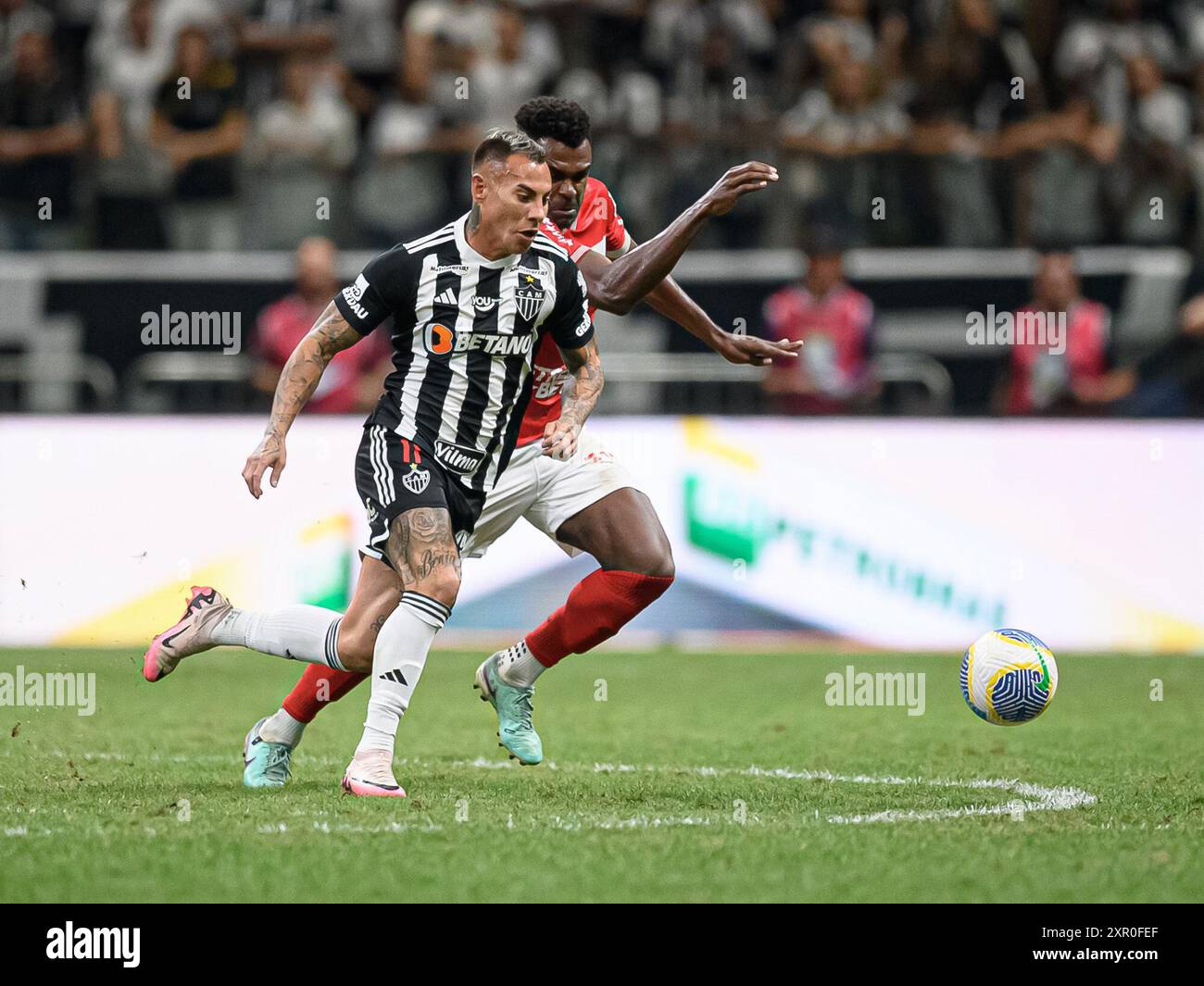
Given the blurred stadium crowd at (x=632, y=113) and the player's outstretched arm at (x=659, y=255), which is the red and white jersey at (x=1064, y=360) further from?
the player's outstretched arm at (x=659, y=255)

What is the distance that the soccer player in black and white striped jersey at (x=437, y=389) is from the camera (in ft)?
20.8

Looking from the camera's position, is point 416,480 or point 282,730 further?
point 282,730

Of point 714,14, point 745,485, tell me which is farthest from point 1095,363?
point 714,14

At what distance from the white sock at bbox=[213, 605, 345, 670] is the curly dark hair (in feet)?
6.40

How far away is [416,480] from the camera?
21.3 feet

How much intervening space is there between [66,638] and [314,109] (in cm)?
482

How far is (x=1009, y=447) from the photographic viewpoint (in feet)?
39.1

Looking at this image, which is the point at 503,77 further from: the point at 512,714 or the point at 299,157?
the point at 512,714

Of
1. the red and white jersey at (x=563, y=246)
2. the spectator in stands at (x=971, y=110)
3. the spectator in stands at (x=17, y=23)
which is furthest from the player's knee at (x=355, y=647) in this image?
the spectator in stands at (x=17, y=23)

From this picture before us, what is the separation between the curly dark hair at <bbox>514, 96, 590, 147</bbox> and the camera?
22.6 ft
